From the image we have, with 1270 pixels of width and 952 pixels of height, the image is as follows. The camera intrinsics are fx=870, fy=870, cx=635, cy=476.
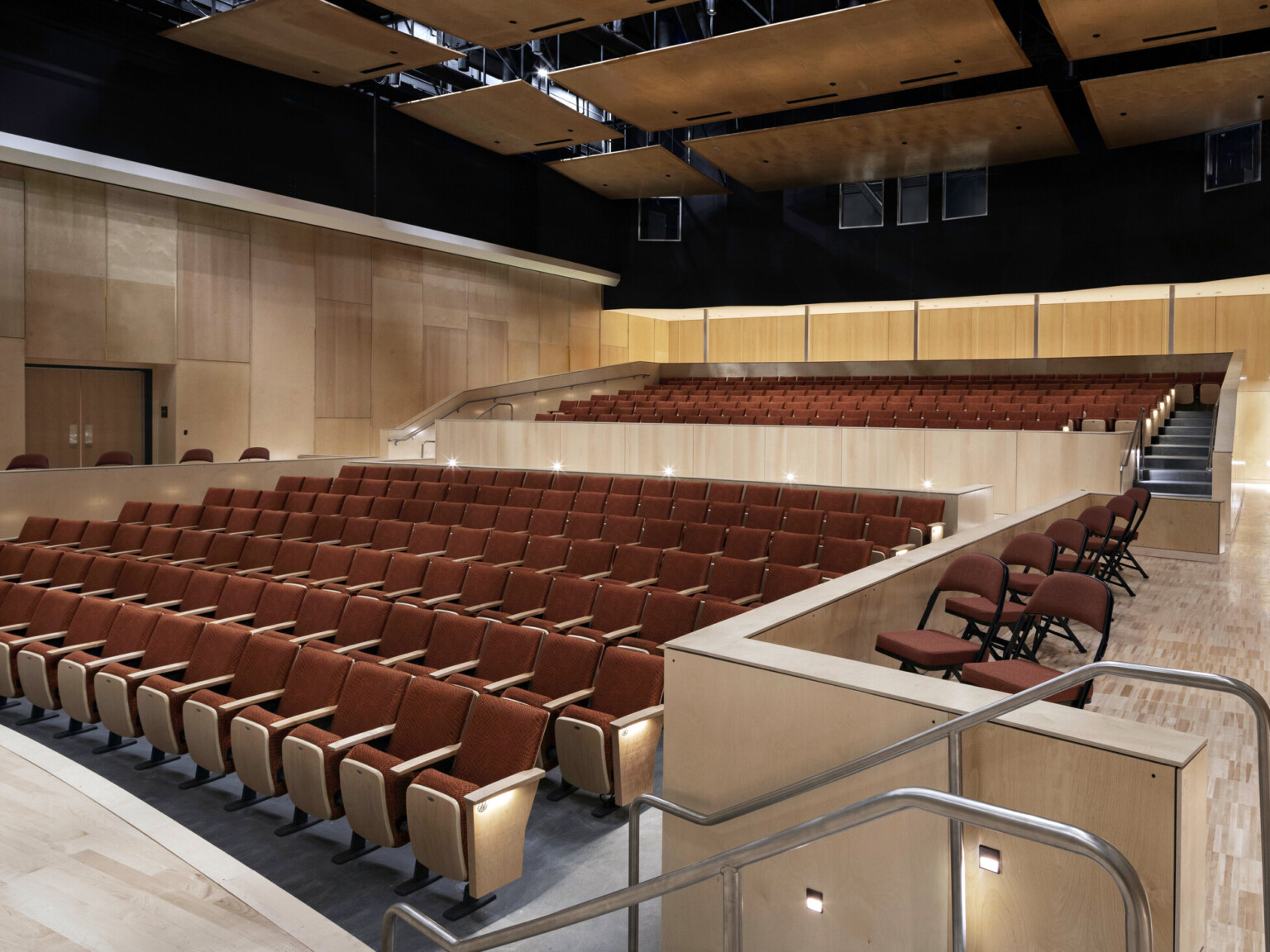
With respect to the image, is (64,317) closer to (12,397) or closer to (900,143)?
(12,397)

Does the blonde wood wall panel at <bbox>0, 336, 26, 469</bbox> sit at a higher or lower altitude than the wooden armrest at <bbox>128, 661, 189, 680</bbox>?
higher

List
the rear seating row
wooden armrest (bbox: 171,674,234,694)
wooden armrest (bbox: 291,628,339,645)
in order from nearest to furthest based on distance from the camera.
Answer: the rear seating row, wooden armrest (bbox: 171,674,234,694), wooden armrest (bbox: 291,628,339,645)

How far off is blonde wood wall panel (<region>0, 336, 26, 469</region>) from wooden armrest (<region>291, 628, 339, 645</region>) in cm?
770

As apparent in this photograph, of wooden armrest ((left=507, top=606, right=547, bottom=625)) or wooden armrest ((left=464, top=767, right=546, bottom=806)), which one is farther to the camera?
wooden armrest ((left=507, top=606, right=547, bottom=625))

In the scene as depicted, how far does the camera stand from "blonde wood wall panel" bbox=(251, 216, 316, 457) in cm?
1234

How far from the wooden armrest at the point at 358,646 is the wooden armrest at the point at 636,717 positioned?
→ 1.61 metres

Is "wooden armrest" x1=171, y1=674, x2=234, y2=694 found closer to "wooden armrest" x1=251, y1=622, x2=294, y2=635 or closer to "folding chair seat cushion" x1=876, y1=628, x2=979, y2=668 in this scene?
"wooden armrest" x1=251, y1=622, x2=294, y2=635

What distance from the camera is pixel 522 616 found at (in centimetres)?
468

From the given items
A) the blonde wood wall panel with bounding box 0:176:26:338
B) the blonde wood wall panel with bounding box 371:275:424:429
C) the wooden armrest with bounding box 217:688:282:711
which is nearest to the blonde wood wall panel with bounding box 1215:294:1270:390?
the blonde wood wall panel with bounding box 371:275:424:429

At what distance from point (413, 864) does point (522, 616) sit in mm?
1588

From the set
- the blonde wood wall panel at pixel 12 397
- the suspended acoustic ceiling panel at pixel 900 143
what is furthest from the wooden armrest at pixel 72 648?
the suspended acoustic ceiling panel at pixel 900 143

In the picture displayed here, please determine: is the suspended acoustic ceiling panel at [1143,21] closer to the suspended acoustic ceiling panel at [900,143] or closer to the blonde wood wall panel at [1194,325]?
the suspended acoustic ceiling panel at [900,143]

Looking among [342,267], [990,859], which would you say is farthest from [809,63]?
[990,859]

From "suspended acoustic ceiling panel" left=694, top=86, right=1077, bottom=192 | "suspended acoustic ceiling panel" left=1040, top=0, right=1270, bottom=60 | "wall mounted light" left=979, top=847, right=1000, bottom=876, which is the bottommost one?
"wall mounted light" left=979, top=847, right=1000, bottom=876
